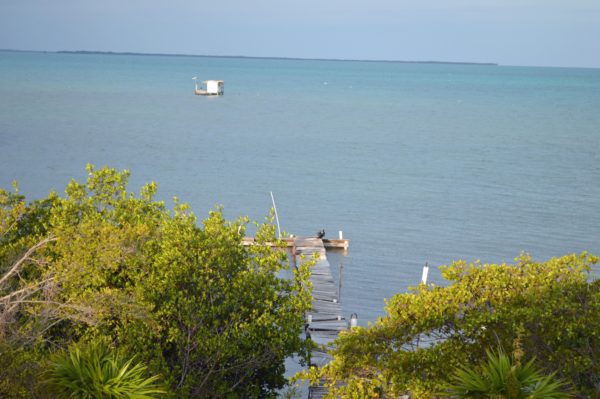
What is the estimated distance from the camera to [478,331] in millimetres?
13781

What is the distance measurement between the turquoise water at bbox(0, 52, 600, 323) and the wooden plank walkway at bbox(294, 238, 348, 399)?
1185 mm

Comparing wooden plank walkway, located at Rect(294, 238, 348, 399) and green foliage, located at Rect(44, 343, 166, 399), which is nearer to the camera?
green foliage, located at Rect(44, 343, 166, 399)

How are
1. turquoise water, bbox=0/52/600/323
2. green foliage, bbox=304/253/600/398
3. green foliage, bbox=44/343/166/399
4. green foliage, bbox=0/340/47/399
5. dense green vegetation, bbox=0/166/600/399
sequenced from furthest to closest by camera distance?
turquoise water, bbox=0/52/600/323
dense green vegetation, bbox=0/166/600/399
green foliage, bbox=304/253/600/398
green foliage, bbox=0/340/47/399
green foliage, bbox=44/343/166/399

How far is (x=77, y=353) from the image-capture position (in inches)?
408

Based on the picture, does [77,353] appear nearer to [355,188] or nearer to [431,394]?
[431,394]

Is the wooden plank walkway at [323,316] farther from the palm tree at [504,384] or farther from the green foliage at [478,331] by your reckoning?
the palm tree at [504,384]

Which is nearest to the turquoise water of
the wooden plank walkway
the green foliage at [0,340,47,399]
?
the wooden plank walkway

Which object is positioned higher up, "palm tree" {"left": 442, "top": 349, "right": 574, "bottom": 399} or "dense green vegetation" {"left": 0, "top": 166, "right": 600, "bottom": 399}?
"palm tree" {"left": 442, "top": 349, "right": 574, "bottom": 399}

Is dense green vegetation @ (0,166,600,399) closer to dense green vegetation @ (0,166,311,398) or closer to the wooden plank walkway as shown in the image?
dense green vegetation @ (0,166,311,398)

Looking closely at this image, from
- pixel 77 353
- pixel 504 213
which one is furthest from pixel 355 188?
pixel 77 353

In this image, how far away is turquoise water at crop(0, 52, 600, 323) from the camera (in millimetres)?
42031

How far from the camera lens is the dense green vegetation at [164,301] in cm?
1474

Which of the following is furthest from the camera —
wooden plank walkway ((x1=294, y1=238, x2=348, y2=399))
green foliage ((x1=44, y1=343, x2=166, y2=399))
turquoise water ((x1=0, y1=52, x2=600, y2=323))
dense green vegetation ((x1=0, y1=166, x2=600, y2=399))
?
turquoise water ((x1=0, y1=52, x2=600, y2=323))

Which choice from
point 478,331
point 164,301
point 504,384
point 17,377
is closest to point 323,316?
point 164,301
